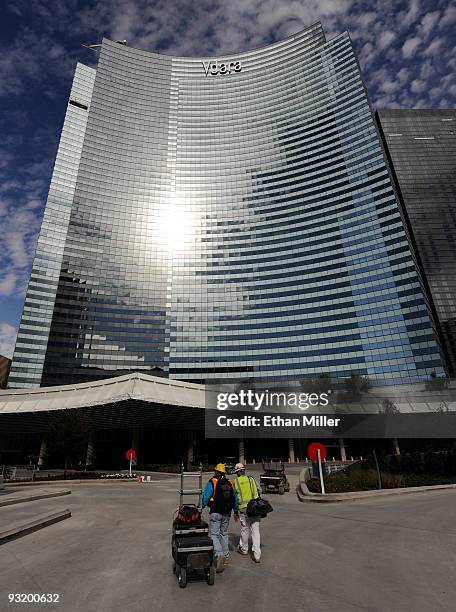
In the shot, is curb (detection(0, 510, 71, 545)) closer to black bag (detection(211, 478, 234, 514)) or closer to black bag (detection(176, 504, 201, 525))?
black bag (detection(176, 504, 201, 525))

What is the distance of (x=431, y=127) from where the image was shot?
582 feet

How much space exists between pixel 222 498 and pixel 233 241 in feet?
440

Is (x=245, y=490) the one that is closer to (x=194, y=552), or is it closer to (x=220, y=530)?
(x=220, y=530)

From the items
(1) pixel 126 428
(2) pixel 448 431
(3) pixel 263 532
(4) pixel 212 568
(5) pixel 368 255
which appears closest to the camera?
(4) pixel 212 568

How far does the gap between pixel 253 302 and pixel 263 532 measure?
372 feet

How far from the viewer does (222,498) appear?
7199mm

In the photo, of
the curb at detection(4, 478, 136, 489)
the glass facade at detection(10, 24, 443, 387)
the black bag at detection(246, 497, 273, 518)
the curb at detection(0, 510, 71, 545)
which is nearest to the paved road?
the curb at detection(0, 510, 71, 545)

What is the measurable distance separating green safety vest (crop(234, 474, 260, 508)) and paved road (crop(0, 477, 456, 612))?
115 centimetres

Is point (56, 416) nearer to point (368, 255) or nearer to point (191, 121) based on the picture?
point (368, 255)

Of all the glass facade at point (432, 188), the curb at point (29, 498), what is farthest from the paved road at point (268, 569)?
the glass facade at point (432, 188)

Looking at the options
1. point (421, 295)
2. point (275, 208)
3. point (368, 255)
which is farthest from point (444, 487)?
point (275, 208)

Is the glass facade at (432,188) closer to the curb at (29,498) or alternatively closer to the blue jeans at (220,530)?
the curb at (29,498)

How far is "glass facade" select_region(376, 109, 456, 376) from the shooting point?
139375mm

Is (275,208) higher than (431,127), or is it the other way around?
(431,127)
